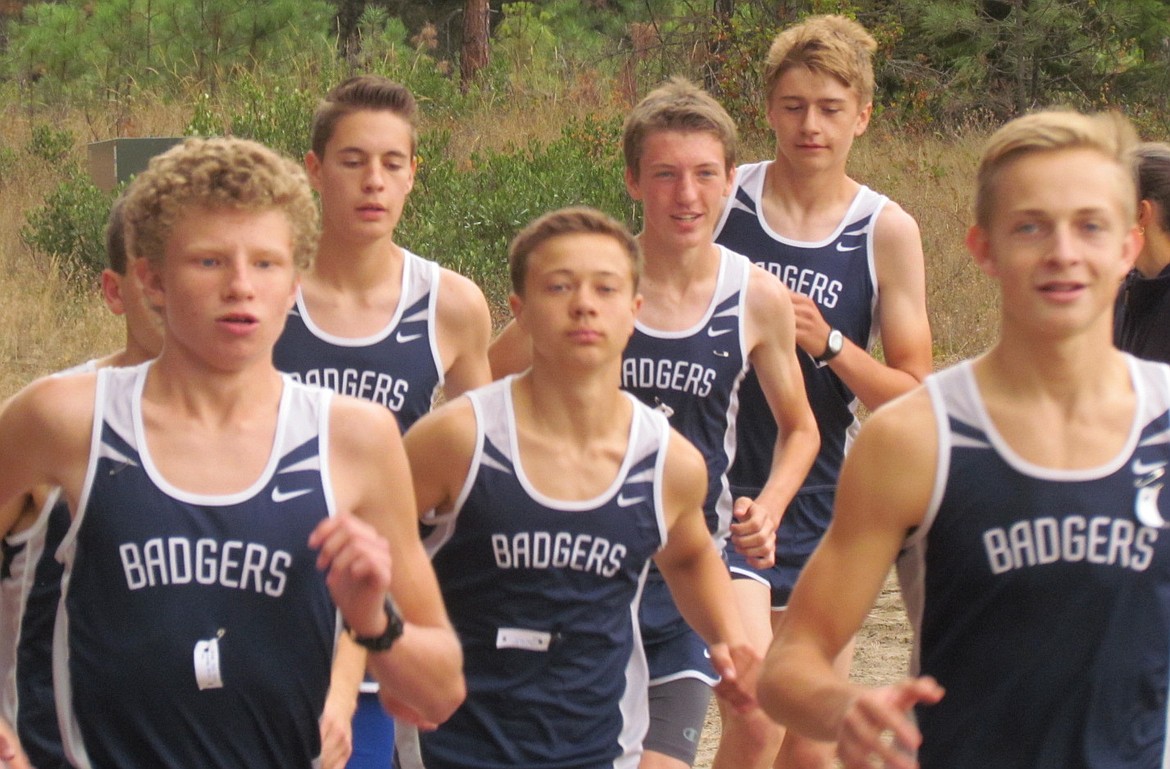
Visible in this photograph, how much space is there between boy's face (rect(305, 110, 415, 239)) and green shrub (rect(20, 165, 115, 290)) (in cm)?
877

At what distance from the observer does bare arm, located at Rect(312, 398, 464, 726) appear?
3.18 meters

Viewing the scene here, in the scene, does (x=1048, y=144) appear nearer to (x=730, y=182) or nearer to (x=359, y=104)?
(x=730, y=182)

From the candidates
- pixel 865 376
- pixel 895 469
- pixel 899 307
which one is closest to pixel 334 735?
pixel 895 469

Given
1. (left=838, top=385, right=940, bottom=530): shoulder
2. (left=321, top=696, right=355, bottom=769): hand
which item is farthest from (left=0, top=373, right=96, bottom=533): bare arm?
(left=838, top=385, right=940, bottom=530): shoulder

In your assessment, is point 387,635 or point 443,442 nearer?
point 387,635

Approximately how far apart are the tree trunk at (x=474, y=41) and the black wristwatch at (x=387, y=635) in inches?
688

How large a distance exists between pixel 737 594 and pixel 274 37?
660 inches

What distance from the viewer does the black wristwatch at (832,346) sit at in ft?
17.3

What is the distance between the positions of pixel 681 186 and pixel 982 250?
210 centimetres

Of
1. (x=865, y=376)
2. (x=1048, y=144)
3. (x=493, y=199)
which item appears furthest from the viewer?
(x=493, y=199)

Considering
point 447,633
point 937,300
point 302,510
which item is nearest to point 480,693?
point 447,633

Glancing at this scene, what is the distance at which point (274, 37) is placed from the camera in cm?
2075

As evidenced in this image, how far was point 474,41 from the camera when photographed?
810 inches

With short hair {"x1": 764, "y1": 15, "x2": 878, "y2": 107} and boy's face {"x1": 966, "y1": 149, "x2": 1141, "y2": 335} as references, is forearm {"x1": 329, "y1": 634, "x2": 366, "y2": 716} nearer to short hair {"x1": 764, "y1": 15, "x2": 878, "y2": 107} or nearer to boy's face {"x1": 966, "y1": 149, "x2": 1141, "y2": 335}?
→ boy's face {"x1": 966, "y1": 149, "x2": 1141, "y2": 335}
